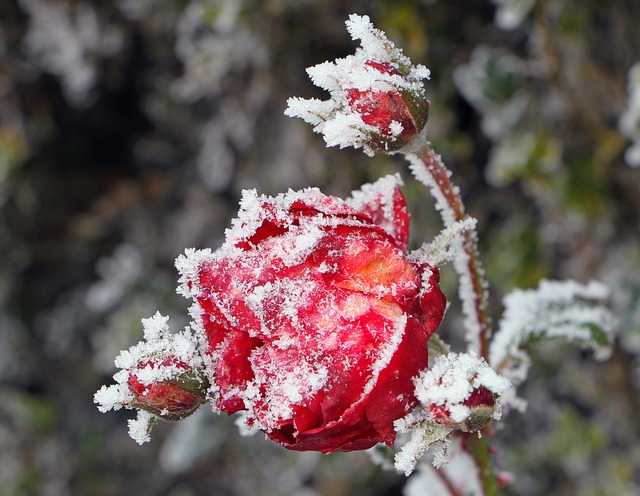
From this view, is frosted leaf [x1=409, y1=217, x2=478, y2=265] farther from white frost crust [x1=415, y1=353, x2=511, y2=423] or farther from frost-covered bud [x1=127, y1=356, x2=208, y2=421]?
frost-covered bud [x1=127, y1=356, x2=208, y2=421]

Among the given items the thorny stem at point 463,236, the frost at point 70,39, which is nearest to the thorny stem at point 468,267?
the thorny stem at point 463,236

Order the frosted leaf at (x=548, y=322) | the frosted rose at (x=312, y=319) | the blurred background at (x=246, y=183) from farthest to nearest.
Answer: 1. the blurred background at (x=246, y=183)
2. the frosted leaf at (x=548, y=322)
3. the frosted rose at (x=312, y=319)

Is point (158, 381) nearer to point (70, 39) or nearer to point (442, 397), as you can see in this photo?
point (442, 397)

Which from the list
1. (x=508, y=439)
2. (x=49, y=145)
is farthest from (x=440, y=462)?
(x=49, y=145)

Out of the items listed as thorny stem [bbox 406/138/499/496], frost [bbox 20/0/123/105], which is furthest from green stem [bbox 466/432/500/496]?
frost [bbox 20/0/123/105]

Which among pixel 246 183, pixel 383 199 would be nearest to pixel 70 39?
pixel 246 183

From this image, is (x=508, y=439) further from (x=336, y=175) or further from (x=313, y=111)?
(x=313, y=111)

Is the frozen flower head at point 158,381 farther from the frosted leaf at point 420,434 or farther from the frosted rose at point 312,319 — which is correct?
the frosted leaf at point 420,434
